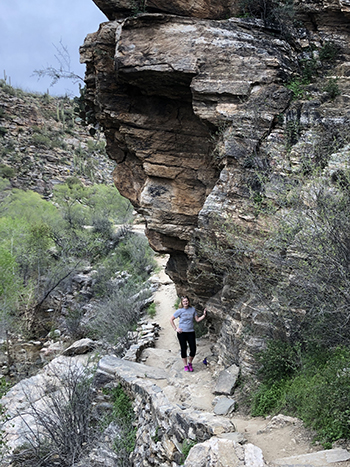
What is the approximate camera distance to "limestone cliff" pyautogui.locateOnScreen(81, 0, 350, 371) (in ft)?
22.3

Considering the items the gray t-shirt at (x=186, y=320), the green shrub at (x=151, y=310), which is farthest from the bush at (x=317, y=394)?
the green shrub at (x=151, y=310)

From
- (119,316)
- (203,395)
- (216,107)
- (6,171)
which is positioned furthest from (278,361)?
(6,171)

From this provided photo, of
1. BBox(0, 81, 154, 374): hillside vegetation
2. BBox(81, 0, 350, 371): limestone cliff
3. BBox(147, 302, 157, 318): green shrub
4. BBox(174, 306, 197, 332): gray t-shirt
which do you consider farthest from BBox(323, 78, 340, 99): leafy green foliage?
BBox(147, 302, 157, 318): green shrub

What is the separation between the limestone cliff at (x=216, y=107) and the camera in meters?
6.80

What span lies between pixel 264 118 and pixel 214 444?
19.7 ft

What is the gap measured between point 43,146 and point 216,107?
3691 centimetres

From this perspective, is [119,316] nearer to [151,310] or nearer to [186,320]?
[151,310]

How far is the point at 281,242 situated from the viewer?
17.3 ft

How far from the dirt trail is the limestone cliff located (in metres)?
0.82

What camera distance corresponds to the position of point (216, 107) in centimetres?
752

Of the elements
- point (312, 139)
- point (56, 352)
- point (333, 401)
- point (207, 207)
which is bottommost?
point (56, 352)

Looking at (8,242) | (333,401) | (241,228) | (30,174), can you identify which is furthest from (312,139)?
(30,174)

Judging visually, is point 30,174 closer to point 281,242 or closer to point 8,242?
point 8,242

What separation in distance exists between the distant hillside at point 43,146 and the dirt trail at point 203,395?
28075 mm
